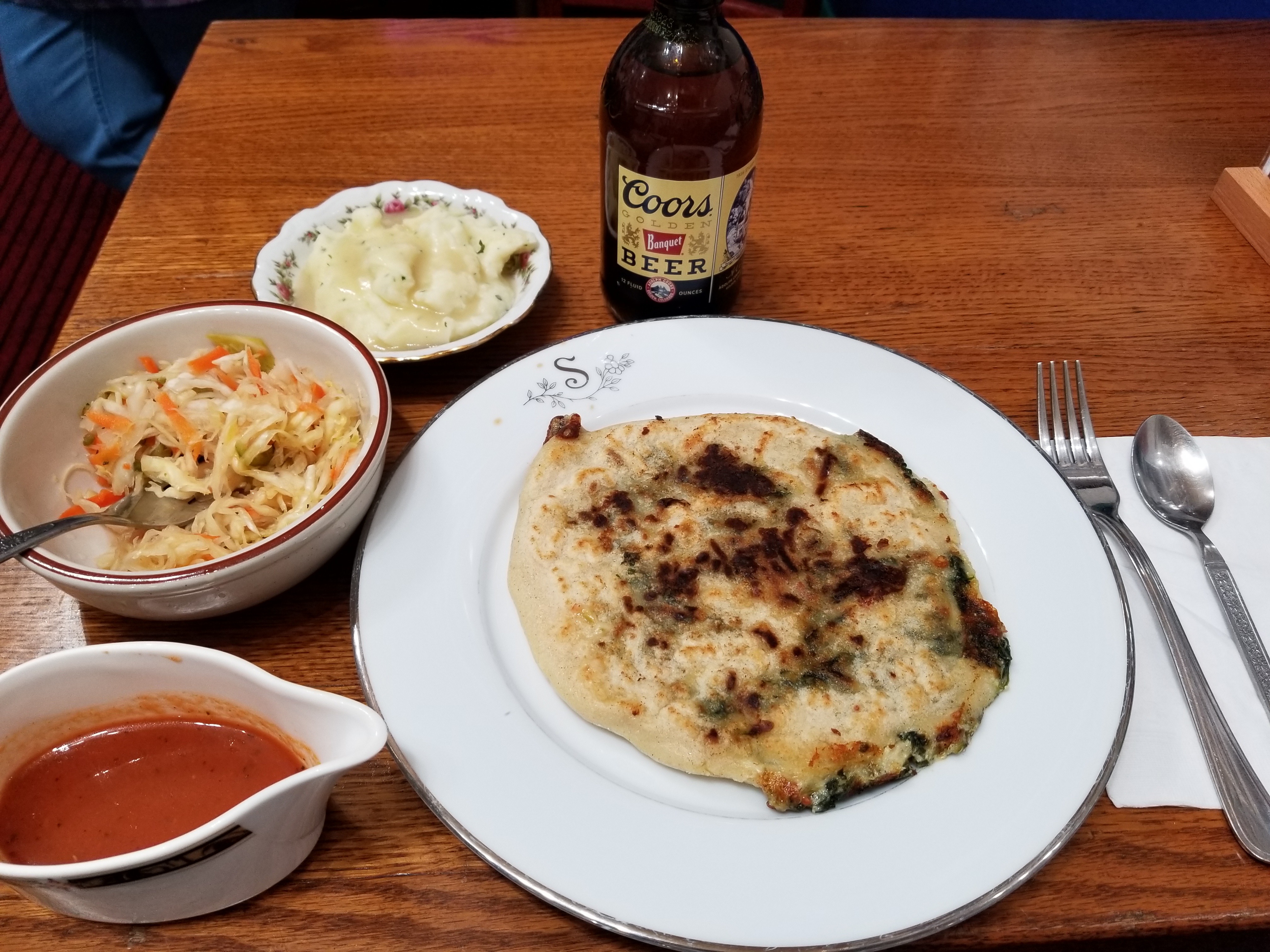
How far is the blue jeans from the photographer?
Result: 116 inches

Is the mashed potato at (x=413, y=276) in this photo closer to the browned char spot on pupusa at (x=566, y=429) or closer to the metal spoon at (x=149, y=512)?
the browned char spot on pupusa at (x=566, y=429)

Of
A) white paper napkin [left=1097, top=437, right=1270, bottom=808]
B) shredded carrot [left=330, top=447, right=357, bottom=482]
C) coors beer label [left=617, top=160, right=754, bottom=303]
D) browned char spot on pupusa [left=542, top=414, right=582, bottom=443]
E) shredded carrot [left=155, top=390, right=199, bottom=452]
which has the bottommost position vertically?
white paper napkin [left=1097, top=437, right=1270, bottom=808]

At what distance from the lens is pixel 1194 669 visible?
4.36ft

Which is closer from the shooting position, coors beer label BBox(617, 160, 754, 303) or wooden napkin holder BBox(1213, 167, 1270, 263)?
coors beer label BBox(617, 160, 754, 303)

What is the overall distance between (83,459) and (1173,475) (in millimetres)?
2025

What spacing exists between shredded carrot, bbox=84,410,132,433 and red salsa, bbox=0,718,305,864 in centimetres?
56

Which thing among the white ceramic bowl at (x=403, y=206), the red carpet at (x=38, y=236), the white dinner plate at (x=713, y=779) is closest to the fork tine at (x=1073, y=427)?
the white dinner plate at (x=713, y=779)

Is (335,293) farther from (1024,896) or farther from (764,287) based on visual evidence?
(1024,896)

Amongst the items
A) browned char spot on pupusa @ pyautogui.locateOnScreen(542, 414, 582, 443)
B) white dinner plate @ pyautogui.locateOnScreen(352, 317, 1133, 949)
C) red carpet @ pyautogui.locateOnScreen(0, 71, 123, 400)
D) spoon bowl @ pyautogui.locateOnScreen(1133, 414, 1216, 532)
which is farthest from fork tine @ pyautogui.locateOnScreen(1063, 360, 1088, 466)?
red carpet @ pyautogui.locateOnScreen(0, 71, 123, 400)

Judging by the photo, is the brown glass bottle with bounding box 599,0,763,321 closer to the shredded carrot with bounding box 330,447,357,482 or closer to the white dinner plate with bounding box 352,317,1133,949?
the white dinner plate with bounding box 352,317,1133,949

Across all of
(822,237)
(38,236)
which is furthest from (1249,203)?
(38,236)

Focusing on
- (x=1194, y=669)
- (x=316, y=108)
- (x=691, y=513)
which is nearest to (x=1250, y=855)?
(x=1194, y=669)

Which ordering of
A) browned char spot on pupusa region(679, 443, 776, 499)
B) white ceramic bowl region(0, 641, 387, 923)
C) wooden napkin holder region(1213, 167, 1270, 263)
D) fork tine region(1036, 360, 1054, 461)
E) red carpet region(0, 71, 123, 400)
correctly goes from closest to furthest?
white ceramic bowl region(0, 641, 387, 923), browned char spot on pupusa region(679, 443, 776, 499), fork tine region(1036, 360, 1054, 461), wooden napkin holder region(1213, 167, 1270, 263), red carpet region(0, 71, 123, 400)

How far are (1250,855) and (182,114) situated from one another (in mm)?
3038
